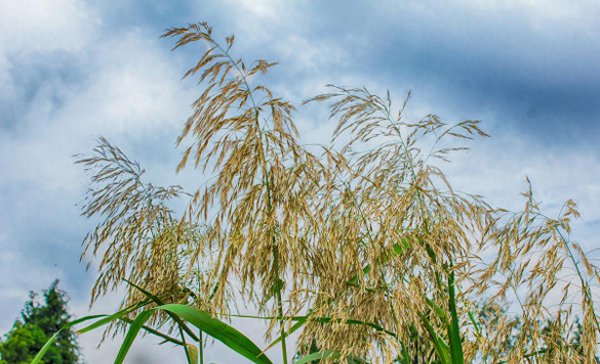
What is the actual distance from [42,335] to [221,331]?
20216 mm

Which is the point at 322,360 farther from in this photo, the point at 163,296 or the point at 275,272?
the point at 163,296

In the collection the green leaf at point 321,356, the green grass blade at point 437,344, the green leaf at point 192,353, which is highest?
the green leaf at point 192,353

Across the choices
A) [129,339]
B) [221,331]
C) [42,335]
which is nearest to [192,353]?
[129,339]

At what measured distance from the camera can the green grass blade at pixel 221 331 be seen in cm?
197

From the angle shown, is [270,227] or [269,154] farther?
[269,154]

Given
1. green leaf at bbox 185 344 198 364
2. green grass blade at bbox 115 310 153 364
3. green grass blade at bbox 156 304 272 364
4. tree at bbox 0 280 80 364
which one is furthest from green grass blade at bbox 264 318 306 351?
tree at bbox 0 280 80 364

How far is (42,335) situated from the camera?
1972cm

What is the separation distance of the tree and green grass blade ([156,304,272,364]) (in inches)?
664

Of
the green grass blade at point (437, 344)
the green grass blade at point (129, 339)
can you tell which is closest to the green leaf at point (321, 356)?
the green grass blade at point (437, 344)

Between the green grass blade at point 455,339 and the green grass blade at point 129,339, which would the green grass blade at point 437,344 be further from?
the green grass blade at point 129,339

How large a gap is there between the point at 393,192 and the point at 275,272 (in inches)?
30.4

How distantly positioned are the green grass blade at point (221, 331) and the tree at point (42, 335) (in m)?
16.9

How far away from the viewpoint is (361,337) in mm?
2320

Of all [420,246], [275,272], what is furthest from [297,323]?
[420,246]
